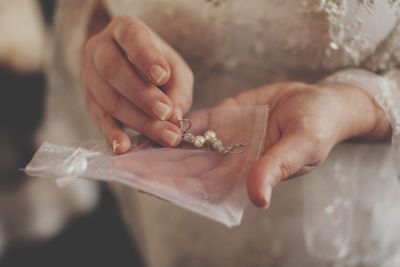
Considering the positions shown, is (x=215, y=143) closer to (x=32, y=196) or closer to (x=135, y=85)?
(x=135, y=85)

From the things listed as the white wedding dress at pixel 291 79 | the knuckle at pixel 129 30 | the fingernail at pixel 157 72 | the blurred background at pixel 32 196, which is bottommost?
the blurred background at pixel 32 196

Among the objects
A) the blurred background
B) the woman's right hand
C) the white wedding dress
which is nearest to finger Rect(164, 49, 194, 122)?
the woman's right hand

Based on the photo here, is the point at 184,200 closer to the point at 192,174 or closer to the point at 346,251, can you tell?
the point at 192,174

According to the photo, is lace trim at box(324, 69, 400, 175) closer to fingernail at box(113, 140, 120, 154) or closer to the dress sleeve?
the dress sleeve

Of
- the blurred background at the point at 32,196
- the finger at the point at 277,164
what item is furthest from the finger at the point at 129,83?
the blurred background at the point at 32,196

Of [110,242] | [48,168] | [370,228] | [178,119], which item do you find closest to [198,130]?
[178,119]

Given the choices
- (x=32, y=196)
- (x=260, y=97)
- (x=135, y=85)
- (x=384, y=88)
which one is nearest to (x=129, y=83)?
(x=135, y=85)

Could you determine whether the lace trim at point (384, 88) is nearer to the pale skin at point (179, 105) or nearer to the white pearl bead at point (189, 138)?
the pale skin at point (179, 105)
